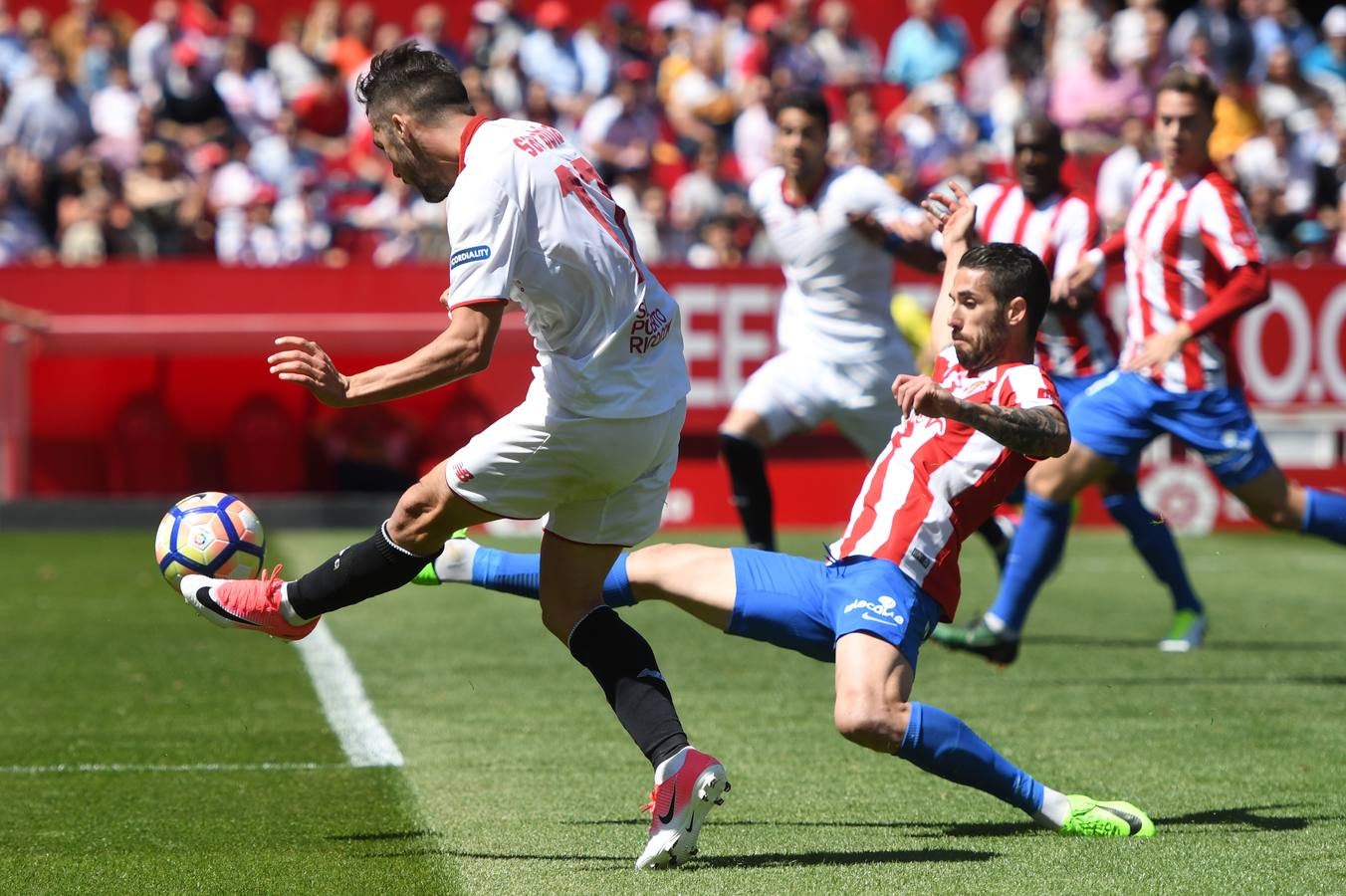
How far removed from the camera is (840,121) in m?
18.7

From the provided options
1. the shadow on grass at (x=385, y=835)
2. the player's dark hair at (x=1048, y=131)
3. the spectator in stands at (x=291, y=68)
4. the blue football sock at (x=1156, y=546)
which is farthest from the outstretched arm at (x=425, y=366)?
the spectator in stands at (x=291, y=68)

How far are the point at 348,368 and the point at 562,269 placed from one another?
426 inches

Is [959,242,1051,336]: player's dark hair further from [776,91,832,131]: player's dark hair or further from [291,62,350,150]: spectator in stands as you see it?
[291,62,350,150]: spectator in stands

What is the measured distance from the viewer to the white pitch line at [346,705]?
6.33 meters

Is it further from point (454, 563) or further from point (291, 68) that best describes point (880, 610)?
point (291, 68)

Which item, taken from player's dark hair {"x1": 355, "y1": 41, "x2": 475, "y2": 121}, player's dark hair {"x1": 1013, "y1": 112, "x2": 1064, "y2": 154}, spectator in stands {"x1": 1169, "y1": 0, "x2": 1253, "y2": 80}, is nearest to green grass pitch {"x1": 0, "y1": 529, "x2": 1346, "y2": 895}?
player's dark hair {"x1": 355, "y1": 41, "x2": 475, "y2": 121}

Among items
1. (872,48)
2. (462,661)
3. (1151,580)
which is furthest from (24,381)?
(872,48)

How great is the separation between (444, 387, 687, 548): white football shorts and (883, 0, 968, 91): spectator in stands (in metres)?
15.1

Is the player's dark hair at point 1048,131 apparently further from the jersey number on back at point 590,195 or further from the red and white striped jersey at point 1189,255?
the jersey number on back at point 590,195

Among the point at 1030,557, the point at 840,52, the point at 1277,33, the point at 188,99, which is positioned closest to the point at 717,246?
the point at 840,52

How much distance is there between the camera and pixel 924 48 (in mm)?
19625

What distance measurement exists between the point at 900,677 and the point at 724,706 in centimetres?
239

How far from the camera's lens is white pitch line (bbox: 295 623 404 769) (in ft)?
20.8

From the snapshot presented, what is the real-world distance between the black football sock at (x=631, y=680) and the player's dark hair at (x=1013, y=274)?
53.0 inches
